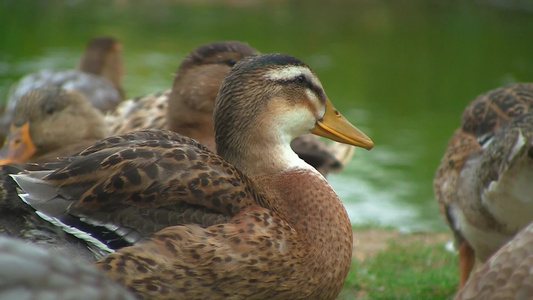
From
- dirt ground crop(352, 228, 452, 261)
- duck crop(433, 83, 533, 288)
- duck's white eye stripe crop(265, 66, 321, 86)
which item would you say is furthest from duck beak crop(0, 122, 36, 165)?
duck crop(433, 83, 533, 288)

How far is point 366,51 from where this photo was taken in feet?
60.0

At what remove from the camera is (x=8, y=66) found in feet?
51.5

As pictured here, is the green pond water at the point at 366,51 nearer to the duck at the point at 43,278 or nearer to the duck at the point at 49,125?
the duck at the point at 49,125

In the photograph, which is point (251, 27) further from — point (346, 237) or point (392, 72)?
point (346, 237)

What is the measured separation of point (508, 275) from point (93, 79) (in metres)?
6.96

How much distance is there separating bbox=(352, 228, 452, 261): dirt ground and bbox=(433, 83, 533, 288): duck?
1028mm

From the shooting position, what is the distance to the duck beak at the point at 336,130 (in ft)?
14.0

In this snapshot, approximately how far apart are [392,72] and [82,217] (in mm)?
13744

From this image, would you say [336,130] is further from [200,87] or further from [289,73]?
[200,87]

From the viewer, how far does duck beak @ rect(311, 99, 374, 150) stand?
4281 mm

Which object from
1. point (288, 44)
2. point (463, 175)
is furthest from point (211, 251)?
point (288, 44)

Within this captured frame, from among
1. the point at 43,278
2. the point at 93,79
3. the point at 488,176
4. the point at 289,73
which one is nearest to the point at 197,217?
the point at 289,73

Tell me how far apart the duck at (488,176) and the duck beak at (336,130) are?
90 centimetres

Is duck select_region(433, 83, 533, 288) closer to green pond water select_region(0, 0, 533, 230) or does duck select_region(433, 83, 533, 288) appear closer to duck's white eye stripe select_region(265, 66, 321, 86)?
duck's white eye stripe select_region(265, 66, 321, 86)
